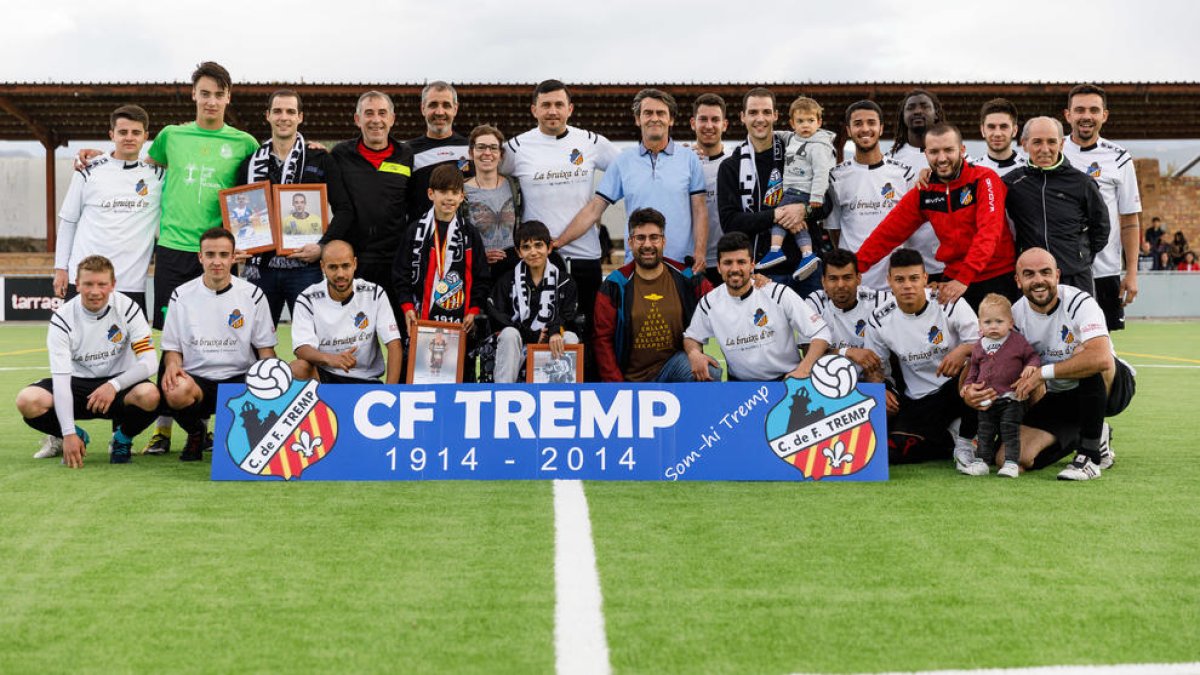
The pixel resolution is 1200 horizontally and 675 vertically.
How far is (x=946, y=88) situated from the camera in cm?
2466

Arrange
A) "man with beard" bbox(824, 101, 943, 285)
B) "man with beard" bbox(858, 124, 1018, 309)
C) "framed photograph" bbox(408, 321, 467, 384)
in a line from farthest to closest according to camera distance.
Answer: "man with beard" bbox(824, 101, 943, 285) < "framed photograph" bbox(408, 321, 467, 384) < "man with beard" bbox(858, 124, 1018, 309)

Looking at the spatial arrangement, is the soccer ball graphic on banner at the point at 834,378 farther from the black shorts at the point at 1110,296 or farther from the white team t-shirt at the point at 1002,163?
the black shorts at the point at 1110,296

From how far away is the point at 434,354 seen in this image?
5.64 m

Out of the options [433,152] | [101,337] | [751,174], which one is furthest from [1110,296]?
[101,337]

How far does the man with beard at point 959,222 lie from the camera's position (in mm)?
5406

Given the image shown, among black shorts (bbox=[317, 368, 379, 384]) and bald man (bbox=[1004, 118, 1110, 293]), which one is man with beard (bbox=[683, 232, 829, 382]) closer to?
bald man (bbox=[1004, 118, 1110, 293])

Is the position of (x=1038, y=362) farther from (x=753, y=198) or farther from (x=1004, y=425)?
(x=753, y=198)

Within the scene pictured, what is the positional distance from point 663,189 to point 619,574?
3.50m

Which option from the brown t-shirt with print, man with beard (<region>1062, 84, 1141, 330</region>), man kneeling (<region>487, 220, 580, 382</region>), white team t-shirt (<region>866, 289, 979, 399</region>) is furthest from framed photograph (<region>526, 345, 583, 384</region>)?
man with beard (<region>1062, 84, 1141, 330</region>)

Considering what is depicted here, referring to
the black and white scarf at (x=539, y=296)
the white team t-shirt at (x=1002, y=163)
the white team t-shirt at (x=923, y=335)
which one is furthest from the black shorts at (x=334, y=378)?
the white team t-shirt at (x=1002, y=163)

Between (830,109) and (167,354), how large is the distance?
2278cm

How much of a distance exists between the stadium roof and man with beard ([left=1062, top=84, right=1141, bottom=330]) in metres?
18.3

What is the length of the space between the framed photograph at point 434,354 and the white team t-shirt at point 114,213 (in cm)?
189

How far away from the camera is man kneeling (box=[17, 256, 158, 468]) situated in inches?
205
